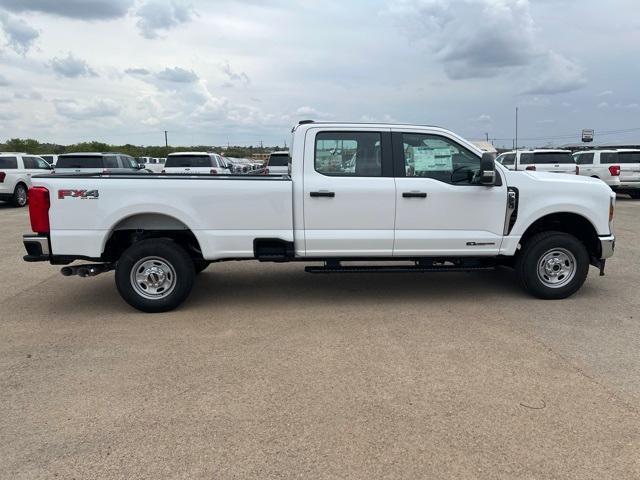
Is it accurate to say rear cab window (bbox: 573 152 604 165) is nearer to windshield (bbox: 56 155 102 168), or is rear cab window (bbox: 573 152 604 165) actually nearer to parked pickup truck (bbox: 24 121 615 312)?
parked pickup truck (bbox: 24 121 615 312)

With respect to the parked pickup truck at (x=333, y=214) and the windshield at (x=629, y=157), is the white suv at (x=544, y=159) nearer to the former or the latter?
the windshield at (x=629, y=157)

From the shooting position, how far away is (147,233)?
5.98m

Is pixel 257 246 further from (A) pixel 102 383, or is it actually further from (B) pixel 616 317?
(B) pixel 616 317

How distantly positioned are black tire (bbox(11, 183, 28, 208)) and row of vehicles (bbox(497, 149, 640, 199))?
17.7 meters

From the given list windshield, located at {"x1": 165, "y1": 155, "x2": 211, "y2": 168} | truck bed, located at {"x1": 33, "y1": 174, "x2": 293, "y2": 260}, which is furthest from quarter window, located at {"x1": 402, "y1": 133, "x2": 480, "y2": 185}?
windshield, located at {"x1": 165, "y1": 155, "x2": 211, "y2": 168}

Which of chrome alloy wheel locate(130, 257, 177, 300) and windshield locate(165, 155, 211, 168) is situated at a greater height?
windshield locate(165, 155, 211, 168)

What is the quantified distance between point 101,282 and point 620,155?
19056 mm

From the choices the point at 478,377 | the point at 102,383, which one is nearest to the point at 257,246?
the point at 102,383

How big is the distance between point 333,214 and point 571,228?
310cm

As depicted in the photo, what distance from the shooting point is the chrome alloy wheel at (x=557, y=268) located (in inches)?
243

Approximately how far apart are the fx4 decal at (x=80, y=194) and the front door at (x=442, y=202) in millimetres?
3242

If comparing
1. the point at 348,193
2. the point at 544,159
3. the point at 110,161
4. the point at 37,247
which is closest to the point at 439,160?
the point at 348,193

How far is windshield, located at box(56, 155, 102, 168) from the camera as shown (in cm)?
1667

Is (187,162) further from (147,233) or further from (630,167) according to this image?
(630,167)
